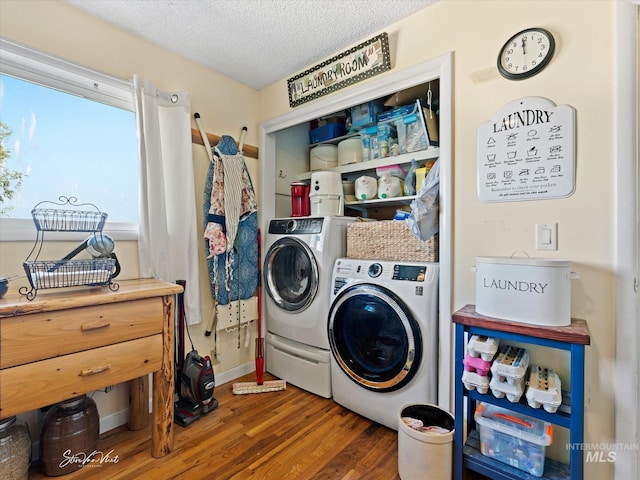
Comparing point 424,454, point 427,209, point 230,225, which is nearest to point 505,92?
point 427,209

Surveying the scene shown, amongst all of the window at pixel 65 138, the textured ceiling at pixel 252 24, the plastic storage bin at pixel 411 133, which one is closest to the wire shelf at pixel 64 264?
the window at pixel 65 138

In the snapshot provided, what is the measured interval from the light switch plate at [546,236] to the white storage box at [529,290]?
0.18 m

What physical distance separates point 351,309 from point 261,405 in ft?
2.95

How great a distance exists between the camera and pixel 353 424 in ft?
6.01

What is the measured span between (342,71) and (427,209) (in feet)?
3.59

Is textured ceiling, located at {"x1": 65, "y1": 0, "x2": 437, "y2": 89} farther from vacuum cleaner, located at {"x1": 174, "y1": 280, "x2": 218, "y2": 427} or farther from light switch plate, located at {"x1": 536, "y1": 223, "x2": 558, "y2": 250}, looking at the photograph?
vacuum cleaner, located at {"x1": 174, "y1": 280, "x2": 218, "y2": 427}

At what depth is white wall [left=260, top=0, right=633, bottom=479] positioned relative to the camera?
123 centimetres

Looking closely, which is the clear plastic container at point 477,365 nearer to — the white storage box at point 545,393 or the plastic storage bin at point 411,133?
the white storage box at point 545,393

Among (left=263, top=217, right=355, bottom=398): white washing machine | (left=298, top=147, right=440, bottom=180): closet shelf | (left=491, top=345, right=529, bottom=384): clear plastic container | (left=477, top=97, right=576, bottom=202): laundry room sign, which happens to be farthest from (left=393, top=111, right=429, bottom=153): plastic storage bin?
(left=491, top=345, right=529, bottom=384): clear plastic container

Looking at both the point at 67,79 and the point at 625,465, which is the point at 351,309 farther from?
the point at 67,79

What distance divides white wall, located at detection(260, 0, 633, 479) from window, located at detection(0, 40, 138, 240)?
6.36 ft

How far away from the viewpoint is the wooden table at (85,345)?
1.14 metres

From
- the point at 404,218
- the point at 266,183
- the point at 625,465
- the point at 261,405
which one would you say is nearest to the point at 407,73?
the point at 404,218

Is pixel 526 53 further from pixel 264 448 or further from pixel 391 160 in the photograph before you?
pixel 264 448
